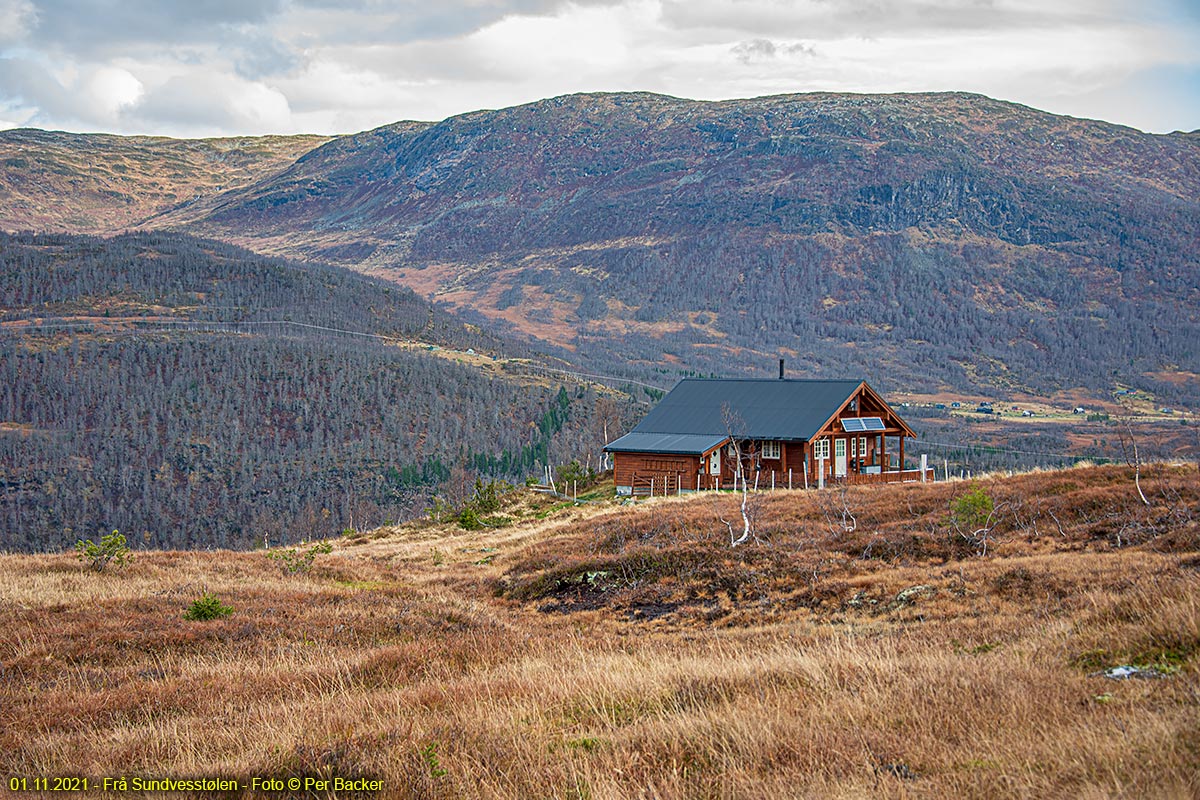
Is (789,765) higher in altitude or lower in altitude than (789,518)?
higher

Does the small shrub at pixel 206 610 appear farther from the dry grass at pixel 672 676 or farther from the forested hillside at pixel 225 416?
the forested hillside at pixel 225 416

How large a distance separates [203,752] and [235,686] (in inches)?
113

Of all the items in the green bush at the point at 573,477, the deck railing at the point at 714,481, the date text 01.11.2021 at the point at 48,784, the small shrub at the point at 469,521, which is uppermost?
the date text 01.11.2021 at the point at 48,784

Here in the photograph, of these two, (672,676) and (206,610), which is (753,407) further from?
(672,676)

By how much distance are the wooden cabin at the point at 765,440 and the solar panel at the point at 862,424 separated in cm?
5

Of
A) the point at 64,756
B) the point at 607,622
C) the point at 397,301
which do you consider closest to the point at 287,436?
the point at 397,301

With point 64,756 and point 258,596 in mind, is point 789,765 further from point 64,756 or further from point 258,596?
point 258,596

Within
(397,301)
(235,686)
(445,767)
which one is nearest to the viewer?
(445,767)

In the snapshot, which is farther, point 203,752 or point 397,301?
point 397,301

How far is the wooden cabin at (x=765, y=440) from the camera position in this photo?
4378 cm

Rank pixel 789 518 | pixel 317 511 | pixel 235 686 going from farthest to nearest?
pixel 317 511 → pixel 789 518 → pixel 235 686

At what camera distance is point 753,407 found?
46.6 meters

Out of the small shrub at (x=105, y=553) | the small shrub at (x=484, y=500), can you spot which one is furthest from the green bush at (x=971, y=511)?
the small shrub at (x=484, y=500)

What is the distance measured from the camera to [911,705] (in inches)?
272
